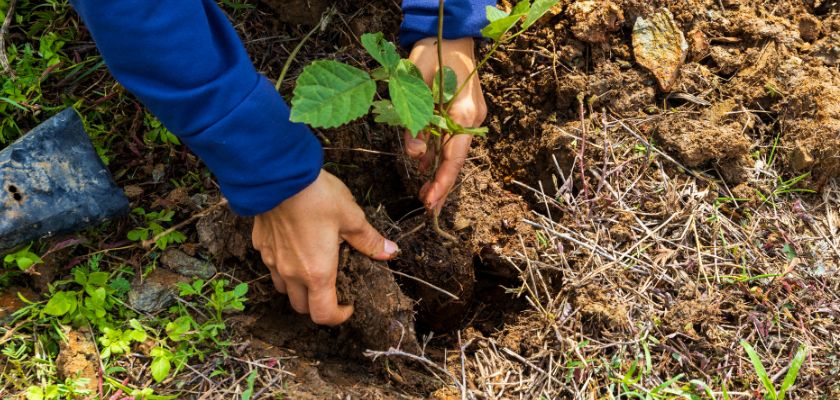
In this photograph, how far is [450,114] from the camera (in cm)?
194

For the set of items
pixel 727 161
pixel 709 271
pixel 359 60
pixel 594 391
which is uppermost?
pixel 359 60

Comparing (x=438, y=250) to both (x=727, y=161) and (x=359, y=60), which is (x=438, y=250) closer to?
(x=359, y=60)

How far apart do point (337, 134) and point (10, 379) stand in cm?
115

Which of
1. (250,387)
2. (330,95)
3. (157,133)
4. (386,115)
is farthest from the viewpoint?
(157,133)

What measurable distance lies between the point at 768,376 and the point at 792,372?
78 mm

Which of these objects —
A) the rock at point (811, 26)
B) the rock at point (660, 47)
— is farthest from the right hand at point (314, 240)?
the rock at point (811, 26)

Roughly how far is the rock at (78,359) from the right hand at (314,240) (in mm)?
526

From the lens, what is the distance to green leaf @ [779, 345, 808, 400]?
5.82 ft

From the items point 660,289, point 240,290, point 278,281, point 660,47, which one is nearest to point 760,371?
point 660,289

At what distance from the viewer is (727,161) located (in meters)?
2.13

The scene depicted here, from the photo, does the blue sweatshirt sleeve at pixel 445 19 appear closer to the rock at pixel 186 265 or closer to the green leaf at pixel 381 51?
the green leaf at pixel 381 51

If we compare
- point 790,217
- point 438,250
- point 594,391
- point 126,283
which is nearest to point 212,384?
point 126,283

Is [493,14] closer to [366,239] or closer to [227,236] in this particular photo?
[366,239]

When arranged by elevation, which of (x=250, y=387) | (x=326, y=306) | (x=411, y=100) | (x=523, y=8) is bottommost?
A: (x=250, y=387)
